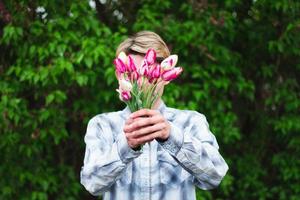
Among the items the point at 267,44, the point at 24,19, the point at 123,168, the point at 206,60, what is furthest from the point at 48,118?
the point at 123,168

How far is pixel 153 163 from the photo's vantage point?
6.79ft

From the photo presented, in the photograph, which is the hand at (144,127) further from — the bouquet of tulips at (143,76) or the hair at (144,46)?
the hair at (144,46)

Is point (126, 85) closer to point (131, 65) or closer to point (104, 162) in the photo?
point (131, 65)

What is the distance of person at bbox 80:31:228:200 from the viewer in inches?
69.9

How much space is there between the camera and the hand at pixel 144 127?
1732mm

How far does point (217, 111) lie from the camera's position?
185 inches

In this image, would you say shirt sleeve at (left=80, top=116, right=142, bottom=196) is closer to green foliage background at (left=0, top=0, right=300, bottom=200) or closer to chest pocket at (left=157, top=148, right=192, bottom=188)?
chest pocket at (left=157, top=148, right=192, bottom=188)

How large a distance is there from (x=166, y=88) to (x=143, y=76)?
263 centimetres

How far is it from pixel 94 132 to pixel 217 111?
2695mm

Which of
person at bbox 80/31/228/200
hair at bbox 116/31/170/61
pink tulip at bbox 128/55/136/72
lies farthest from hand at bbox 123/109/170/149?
hair at bbox 116/31/170/61

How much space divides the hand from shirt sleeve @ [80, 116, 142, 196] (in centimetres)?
5

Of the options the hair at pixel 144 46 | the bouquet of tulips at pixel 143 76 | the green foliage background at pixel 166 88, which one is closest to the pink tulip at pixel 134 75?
the bouquet of tulips at pixel 143 76

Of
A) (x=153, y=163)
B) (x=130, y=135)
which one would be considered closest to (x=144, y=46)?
(x=153, y=163)

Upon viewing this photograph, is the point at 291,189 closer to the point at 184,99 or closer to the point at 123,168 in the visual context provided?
the point at 184,99
